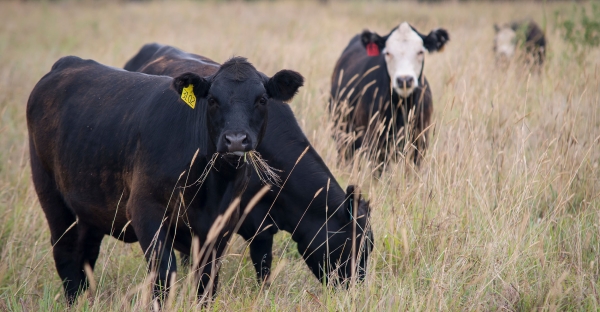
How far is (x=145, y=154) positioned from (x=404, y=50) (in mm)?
3685

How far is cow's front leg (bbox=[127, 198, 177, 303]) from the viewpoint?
3.69 m

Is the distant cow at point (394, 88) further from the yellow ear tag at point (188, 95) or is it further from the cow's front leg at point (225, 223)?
the yellow ear tag at point (188, 95)

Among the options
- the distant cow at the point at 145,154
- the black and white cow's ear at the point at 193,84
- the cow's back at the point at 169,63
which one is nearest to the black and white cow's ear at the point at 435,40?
the cow's back at the point at 169,63

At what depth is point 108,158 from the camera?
4094 mm

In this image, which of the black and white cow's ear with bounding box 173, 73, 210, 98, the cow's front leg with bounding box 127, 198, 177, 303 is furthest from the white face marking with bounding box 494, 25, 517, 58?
the cow's front leg with bounding box 127, 198, 177, 303

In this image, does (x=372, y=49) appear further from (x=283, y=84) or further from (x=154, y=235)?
(x=154, y=235)

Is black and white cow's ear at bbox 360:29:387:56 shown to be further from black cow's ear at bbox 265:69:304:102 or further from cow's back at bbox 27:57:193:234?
black cow's ear at bbox 265:69:304:102

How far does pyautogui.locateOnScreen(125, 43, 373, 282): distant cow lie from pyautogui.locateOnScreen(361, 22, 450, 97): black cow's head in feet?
6.53

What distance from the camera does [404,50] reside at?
265 inches

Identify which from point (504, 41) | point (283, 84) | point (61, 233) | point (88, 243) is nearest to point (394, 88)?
point (283, 84)

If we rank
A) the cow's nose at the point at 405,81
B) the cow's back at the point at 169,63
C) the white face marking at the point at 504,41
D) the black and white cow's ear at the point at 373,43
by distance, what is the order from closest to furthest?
the cow's back at the point at 169,63
the cow's nose at the point at 405,81
the black and white cow's ear at the point at 373,43
the white face marking at the point at 504,41

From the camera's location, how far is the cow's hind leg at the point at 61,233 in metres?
4.50

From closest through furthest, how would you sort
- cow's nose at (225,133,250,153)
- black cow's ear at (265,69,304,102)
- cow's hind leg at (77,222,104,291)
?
cow's nose at (225,133,250,153), black cow's ear at (265,69,304,102), cow's hind leg at (77,222,104,291)

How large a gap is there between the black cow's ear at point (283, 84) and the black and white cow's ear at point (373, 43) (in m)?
3.44
